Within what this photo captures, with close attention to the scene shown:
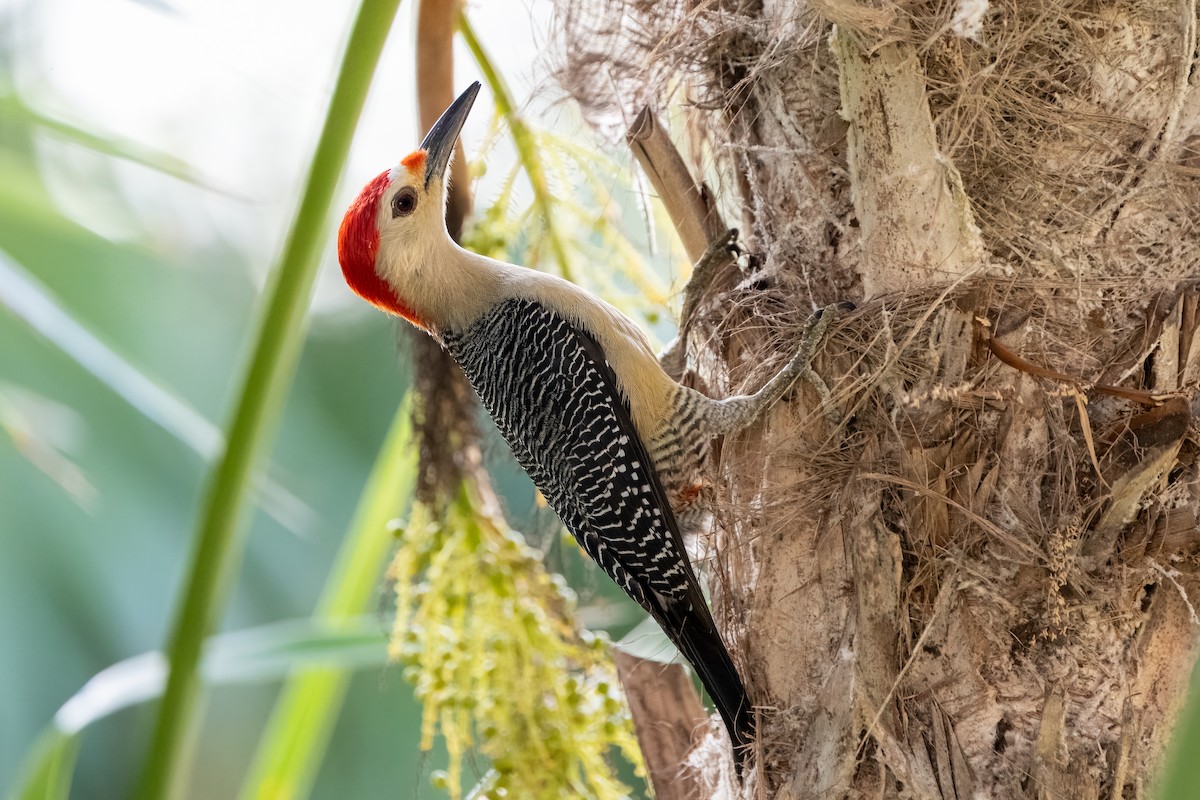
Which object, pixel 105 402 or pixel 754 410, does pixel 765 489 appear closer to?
pixel 754 410

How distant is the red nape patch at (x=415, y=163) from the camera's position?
1675 mm

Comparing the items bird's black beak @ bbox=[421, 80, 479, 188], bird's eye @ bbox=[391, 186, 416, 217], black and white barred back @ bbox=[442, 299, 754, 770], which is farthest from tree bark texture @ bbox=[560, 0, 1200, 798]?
bird's eye @ bbox=[391, 186, 416, 217]

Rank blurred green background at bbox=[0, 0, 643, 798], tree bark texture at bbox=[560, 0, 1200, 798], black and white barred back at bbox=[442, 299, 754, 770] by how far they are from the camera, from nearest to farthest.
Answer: tree bark texture at bbox=[560, 0, 1200, 798], black and white barred back at bbox=[442, 299, 754, 770], blurred green background at bbox=[0, 0, 643, 798]

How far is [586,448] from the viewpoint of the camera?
5.47ft

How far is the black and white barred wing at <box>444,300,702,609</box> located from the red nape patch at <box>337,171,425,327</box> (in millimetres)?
180

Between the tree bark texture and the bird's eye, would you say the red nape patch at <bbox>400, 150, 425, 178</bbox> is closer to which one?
the bird's eye

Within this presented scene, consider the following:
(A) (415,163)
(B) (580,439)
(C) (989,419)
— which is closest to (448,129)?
(A) (415,163)

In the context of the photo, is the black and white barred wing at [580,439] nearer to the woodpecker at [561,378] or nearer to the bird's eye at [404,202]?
the woodpecker at [561,378]

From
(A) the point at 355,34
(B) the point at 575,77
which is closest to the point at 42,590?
(B) the point at 575,77

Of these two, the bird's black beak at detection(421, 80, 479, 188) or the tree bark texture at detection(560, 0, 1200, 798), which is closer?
the tree bark texture at detection(560, 0, 1200, 798)

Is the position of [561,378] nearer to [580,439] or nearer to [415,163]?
[580,439]

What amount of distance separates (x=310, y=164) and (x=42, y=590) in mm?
4648

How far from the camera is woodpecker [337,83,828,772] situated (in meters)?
1.63

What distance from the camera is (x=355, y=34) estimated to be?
979 mm
